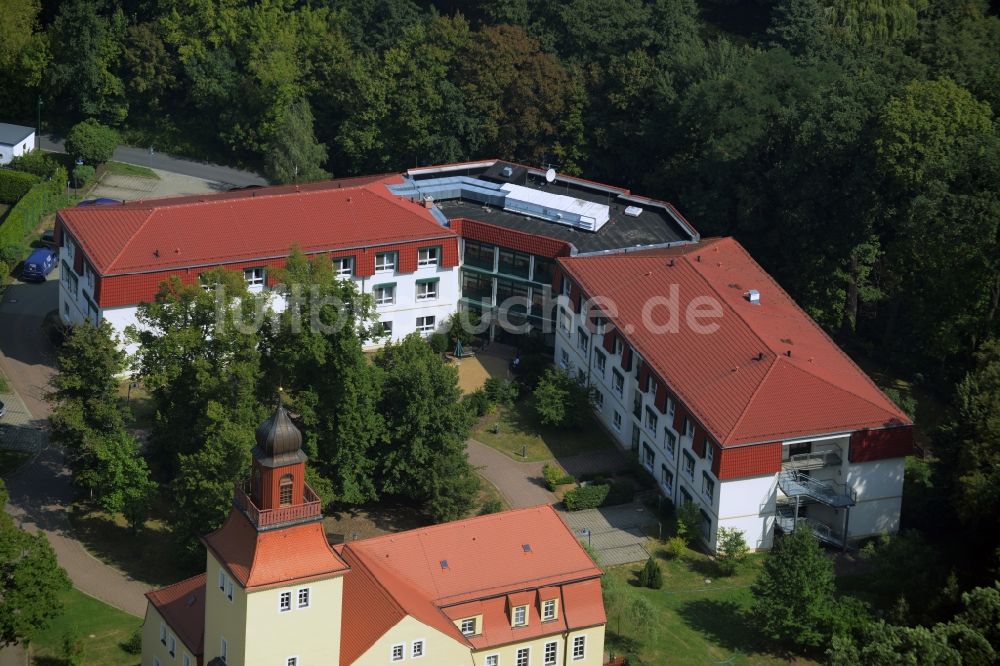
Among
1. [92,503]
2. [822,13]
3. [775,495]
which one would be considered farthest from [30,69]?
[775,495]

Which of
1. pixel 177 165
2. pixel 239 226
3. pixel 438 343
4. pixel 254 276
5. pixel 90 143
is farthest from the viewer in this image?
pixel 177 165

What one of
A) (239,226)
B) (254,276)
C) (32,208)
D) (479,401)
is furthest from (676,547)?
(32,208)

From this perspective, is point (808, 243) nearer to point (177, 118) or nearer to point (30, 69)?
point (177, 118)

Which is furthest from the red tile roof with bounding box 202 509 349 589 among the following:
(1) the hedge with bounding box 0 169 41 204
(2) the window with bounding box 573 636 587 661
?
(1) the hedge with bounding box 0 169 41 204

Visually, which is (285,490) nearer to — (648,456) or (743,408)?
(743,408)

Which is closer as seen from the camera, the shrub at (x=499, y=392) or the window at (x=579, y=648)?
the window at (x=579, y=648)

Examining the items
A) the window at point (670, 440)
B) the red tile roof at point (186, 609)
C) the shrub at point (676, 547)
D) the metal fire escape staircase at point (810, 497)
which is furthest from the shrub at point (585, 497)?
the red tile roof at point (186, 609)

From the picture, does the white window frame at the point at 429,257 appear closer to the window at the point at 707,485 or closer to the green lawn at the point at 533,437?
the green lawn at the point at 533,437
